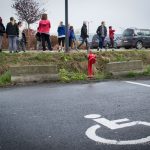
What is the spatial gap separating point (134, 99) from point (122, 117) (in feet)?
6.68

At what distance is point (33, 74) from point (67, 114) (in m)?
6.18

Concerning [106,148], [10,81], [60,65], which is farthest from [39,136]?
[60,65]

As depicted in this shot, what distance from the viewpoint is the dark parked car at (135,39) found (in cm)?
2807

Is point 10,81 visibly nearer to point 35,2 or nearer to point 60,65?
point 60,65

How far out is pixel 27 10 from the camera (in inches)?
1587

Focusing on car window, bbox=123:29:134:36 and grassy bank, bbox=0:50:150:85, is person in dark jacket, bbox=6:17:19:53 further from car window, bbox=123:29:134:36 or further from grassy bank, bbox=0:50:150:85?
car window, bbox=123:29:134:36

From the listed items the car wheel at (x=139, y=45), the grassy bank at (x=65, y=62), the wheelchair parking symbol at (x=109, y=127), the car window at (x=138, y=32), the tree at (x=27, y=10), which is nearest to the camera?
the wheelchair parking symbol at (x=109, y=127)

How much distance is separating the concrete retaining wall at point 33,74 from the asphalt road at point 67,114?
130 cm

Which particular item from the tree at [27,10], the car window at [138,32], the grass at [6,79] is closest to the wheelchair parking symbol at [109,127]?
the grass at [6,79]

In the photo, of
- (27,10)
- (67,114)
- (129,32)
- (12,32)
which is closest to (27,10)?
(27,10)

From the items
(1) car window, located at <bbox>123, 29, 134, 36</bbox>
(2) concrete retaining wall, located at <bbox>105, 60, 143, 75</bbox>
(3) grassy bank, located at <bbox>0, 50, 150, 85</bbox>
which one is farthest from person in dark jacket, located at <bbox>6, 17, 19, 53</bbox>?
(1) car window, located at <bbox>123, 29, 134, 36</bbox>

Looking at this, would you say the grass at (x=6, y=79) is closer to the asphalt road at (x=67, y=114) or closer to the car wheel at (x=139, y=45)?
the asphalt road at (x=67, y=114)

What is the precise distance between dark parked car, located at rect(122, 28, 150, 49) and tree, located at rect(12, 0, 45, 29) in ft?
43.6

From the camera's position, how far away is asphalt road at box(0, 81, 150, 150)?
5.97 metres
